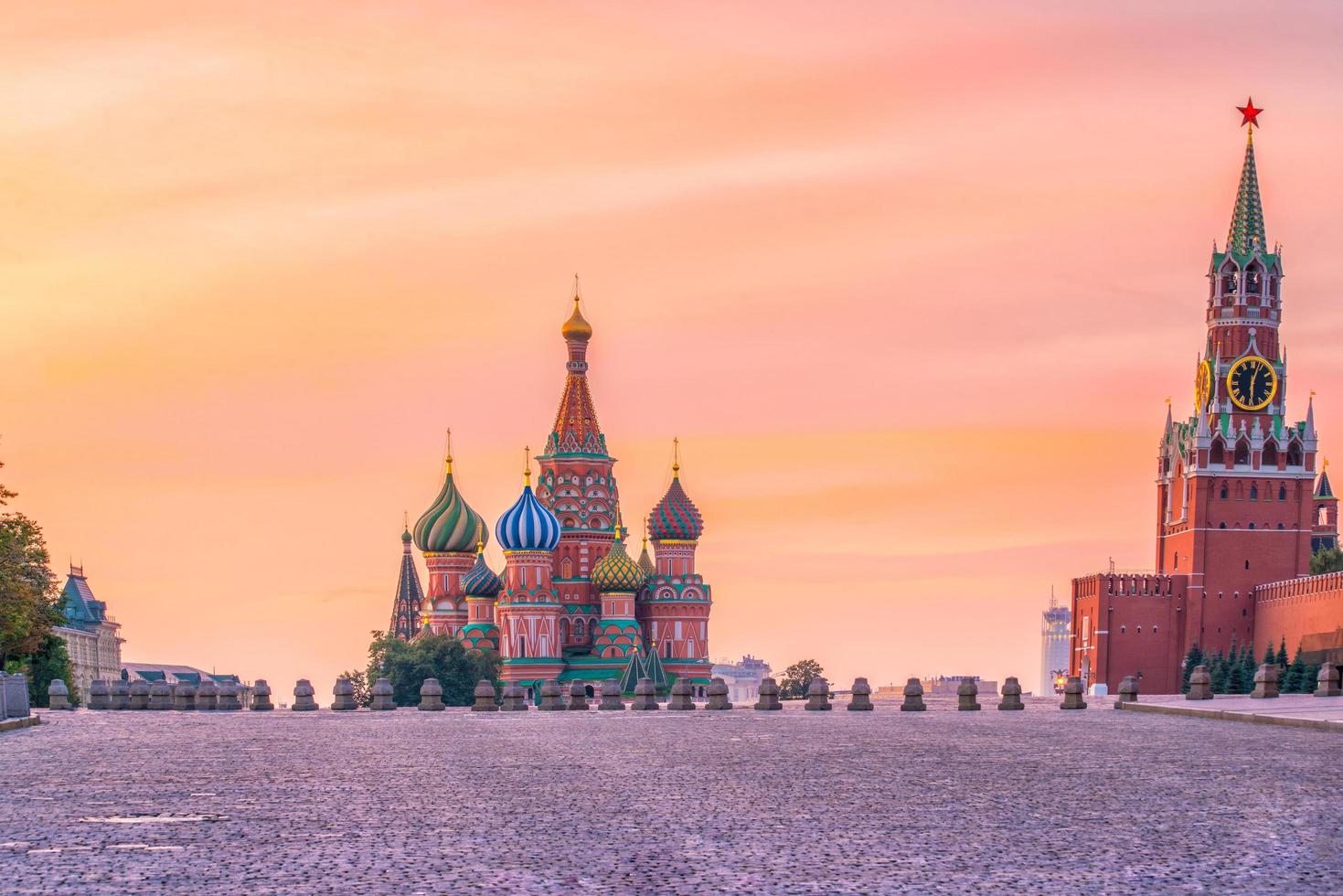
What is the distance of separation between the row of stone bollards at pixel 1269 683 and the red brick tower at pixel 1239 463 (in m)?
68.6

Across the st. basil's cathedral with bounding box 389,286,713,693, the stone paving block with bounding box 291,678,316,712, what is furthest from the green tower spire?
the stone paving block with bounding box 291,678,316,712

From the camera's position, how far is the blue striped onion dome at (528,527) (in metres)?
102

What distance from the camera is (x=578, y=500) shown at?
10931 cm

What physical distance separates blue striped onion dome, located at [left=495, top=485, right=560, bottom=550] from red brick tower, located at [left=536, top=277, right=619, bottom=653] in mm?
4561

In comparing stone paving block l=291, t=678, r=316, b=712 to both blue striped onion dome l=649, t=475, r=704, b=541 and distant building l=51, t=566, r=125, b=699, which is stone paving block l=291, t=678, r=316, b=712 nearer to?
blue striped onion dome l=649, t=475, r=704, b=541

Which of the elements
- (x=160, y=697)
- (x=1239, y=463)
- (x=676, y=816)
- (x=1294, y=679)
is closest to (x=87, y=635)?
(x=1239, y=463)

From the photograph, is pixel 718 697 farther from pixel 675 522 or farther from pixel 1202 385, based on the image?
pixel 1202 385

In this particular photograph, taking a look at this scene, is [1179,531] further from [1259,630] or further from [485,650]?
[485,650]

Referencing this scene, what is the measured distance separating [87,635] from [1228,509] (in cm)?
7820

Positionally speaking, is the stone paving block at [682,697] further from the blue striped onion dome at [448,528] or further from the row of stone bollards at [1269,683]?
the blue striped onion dome at [448,528]

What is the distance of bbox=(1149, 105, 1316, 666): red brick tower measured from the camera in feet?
366

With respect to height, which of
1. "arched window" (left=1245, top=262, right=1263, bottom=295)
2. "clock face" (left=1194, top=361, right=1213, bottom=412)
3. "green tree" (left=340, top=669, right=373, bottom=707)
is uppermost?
"arched window" (left=1245, top=262, right=1263, bottom=295)

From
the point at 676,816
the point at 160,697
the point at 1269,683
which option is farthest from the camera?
the point at 160,697

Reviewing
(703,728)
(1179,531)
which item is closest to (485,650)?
(1179,531)
